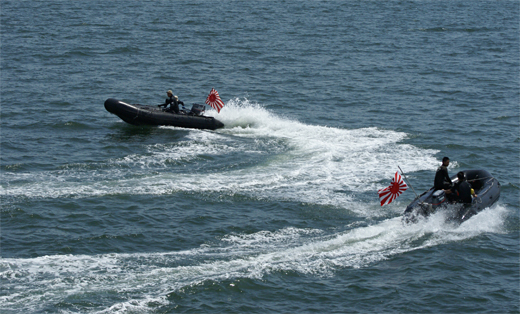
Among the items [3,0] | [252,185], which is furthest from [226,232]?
[3,0]

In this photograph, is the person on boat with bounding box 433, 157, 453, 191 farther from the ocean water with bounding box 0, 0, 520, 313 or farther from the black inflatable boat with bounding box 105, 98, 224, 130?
the black inflatable boat with bounding box 105, 98, 224, 130

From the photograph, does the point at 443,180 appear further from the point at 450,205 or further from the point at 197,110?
the point at 197,110

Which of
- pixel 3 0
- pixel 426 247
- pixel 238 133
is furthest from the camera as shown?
pixel 3 0

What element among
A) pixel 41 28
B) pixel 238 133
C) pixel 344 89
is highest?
pixel 41 28

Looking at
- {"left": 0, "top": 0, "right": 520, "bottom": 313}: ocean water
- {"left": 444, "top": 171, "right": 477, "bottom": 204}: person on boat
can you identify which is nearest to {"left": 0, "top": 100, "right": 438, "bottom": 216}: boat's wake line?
{"left": 0, "top": 0, "right": 520, "bottom": 313}: ocean water

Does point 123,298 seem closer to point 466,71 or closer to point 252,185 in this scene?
point 252,185

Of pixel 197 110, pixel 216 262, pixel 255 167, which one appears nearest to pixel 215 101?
pixel 197 110

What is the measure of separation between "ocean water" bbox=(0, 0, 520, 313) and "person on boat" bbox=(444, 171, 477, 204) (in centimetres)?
63

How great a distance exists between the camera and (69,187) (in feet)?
60.7

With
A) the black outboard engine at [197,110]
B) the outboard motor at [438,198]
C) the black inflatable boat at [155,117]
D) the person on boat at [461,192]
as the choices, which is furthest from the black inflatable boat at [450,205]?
the black outboard engine at [197,110]

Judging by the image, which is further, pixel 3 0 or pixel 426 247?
pixel 3 0

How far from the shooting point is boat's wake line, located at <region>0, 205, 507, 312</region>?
500 inches

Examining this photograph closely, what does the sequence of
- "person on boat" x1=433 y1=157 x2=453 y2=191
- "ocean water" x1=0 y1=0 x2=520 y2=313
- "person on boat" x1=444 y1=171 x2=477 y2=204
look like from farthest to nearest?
1. "person on boat" x1=433 y1=157 x2=453 y2=191
2. "person on boat" x1=444 y1=171 x2=477 y2=204
3. "ocean water" x1=0 y1=0 x2=520 y2=313

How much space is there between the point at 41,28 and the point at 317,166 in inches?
1201
